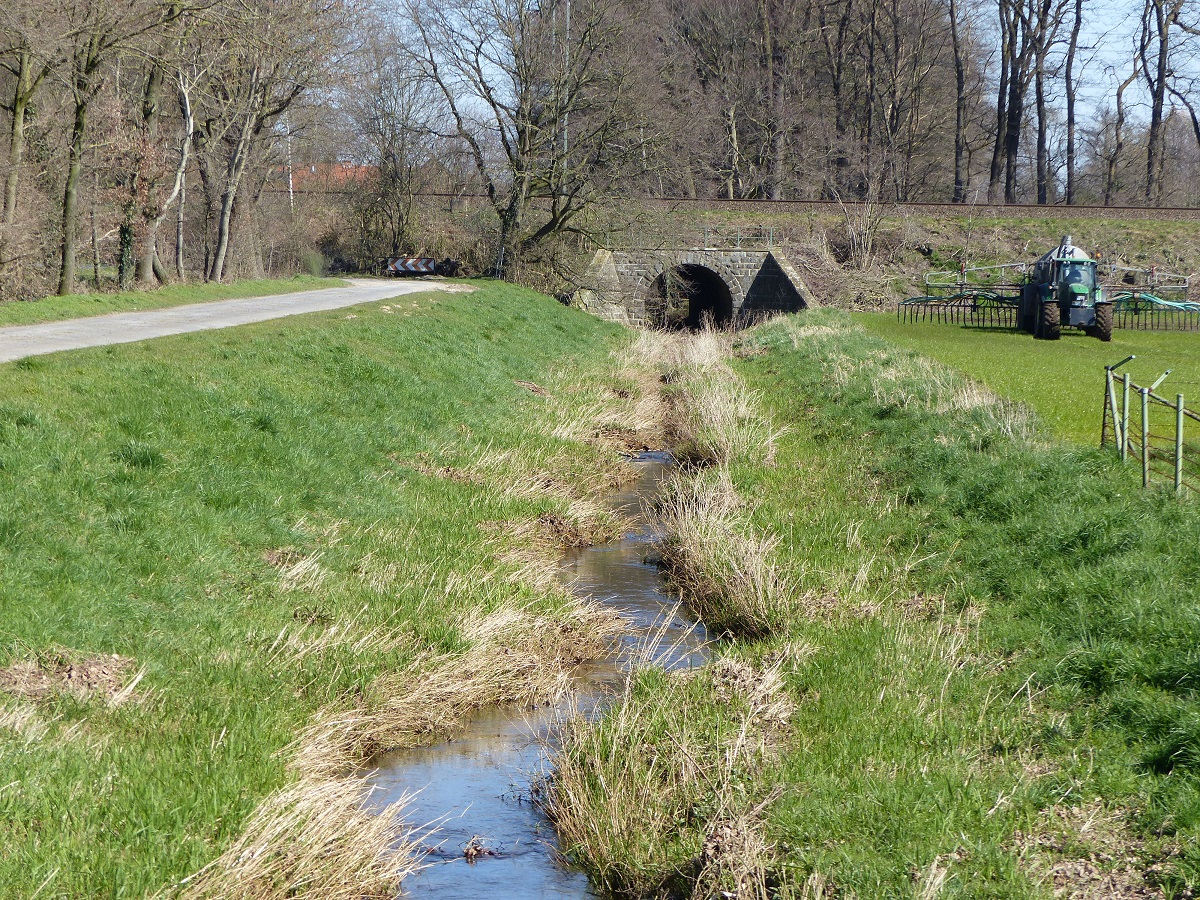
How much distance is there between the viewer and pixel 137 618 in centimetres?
688

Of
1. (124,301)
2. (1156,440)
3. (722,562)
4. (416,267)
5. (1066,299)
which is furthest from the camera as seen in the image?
(416,267)

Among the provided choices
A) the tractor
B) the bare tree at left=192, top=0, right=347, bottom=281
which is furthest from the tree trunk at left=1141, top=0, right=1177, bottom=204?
the bare tree at left=192, top=0, right=347, bottom=281

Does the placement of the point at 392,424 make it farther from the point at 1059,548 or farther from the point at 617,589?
the point at 1059,548

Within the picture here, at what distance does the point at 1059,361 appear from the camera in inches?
917

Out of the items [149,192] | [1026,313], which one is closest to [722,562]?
[149,192]

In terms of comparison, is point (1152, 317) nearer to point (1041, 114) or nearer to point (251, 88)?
point (1041, 114)

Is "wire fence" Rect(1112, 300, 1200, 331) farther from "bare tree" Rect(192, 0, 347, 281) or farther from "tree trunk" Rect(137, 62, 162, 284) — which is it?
"tree trunk" Rect(137, 62, 162, 284)

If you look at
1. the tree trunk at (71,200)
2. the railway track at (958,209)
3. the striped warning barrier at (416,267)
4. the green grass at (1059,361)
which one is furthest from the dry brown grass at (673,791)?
the railway track at (958,209)

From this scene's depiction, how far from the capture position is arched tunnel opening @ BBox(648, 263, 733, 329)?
4416 cm

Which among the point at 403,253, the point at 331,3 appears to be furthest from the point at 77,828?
the point at 403,253

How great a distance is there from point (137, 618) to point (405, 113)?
138ft

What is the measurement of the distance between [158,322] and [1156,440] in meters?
13.0

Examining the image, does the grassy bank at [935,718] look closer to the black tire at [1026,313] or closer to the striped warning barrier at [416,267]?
the black tire at [1026,313]

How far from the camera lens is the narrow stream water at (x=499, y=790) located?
5488 mm
